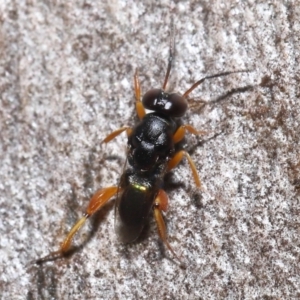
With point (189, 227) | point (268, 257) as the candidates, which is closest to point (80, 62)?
point (189, 227)

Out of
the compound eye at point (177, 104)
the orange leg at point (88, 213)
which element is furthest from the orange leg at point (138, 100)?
the orange leg at point (88, 213)

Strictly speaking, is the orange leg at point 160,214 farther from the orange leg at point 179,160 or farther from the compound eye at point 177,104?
the compound eye at point 177,104

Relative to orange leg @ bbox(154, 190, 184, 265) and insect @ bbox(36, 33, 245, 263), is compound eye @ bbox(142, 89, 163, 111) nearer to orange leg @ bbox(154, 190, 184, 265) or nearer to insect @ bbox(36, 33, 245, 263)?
insect @ bbox(36, 33, 245, 263)

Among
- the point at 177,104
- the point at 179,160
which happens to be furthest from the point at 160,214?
the point at 177,104

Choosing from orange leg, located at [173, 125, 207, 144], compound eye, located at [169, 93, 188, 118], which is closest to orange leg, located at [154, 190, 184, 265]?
orange leg, located at [173, 125, 207, 144]

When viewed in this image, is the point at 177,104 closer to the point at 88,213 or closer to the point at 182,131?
the point at 182,131

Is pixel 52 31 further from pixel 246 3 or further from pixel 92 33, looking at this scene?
pixel 246 3

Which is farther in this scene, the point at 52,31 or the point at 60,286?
the point at 52,31
